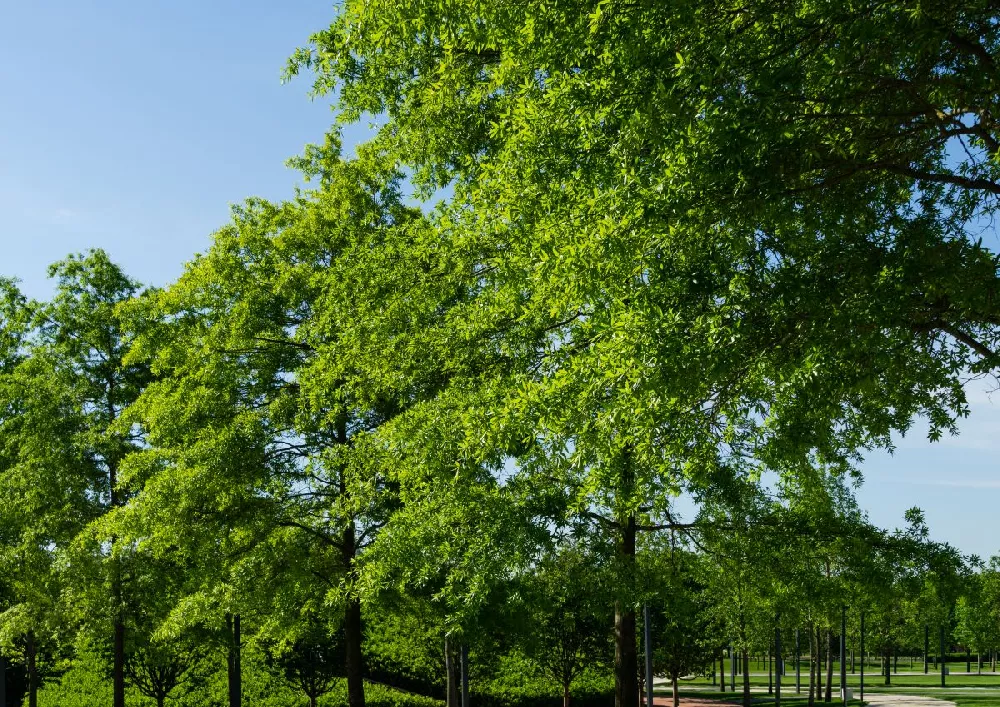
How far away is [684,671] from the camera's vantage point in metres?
34.3

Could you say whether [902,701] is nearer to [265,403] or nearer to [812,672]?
[812,672]

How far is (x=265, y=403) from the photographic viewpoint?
62.7 feet

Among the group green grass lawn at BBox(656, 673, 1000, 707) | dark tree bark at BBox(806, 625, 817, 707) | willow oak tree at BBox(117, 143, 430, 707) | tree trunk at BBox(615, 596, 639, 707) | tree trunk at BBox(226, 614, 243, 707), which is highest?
willow oak tree at BBox(117, 143, 430, 707)

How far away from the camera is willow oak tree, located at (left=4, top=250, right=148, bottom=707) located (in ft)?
69.1

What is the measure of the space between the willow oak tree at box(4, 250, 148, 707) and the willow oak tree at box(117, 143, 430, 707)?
9.28 feet

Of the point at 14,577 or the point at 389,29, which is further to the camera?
the point at 14,577

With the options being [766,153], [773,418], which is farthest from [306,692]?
[766,153]

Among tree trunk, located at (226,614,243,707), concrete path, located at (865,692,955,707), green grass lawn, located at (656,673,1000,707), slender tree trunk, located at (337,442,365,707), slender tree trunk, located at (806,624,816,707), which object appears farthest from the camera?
green grass lawn, located at (656,673,1000,707)

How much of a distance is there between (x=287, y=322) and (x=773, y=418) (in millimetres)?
11096

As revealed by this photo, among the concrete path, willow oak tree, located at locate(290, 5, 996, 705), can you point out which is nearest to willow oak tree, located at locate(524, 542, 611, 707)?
willow oak tree, located at locate(290, 5, 996, 705)

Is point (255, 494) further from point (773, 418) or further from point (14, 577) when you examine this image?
point (773, 418)

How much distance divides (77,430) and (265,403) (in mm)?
6311

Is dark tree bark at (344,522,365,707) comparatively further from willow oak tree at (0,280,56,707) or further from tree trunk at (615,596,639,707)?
willow oak tree at (0,280,56,707)

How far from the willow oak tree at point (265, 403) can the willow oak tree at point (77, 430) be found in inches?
111
